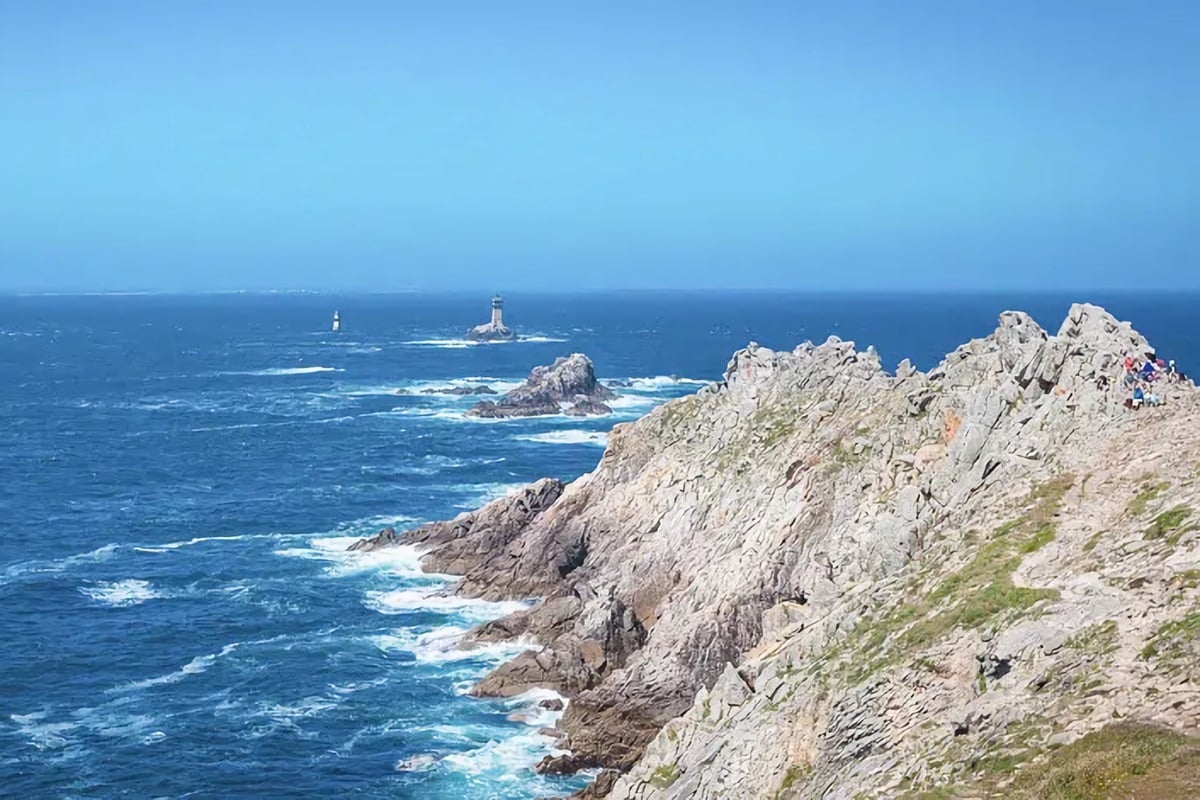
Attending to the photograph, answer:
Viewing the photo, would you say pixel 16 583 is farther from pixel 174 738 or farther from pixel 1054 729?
pixel 1054 729

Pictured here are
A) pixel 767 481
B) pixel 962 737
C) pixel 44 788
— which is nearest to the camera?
pixel 962 737

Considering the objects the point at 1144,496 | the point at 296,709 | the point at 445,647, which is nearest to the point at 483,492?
the point at 445,647

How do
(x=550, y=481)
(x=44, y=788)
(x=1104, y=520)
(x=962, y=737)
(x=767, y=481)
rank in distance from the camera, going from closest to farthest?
1. (x=962, y=737)
2. (x=1104, y=520)
3. (x=44, y=788)
4. (x=767, y=481)
5. (x=550, y=481)

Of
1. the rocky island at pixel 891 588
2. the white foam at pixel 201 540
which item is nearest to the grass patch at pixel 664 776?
the rocky island at pixel 891 588

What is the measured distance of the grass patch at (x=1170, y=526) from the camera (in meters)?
31.5

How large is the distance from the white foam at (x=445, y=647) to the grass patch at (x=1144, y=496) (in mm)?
34135

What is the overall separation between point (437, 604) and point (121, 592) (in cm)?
1955

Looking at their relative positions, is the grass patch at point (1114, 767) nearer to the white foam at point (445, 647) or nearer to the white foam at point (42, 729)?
the white foam at point (445, 647)

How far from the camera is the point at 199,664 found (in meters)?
62.2

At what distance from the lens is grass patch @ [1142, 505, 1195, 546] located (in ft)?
103

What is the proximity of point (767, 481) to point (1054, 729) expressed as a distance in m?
34.8

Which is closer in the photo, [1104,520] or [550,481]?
[1104,520]

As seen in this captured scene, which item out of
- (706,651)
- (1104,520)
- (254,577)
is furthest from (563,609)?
(1104,520)

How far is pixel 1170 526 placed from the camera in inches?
1262
